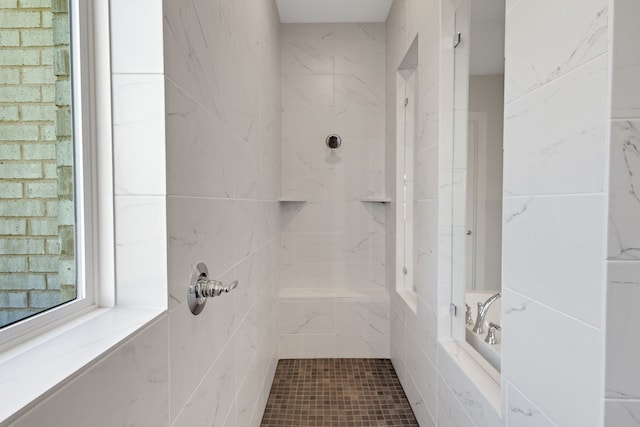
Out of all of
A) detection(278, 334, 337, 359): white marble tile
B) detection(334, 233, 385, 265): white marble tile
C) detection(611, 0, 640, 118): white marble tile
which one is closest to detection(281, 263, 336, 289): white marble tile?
detection(334, 233, 385, 265): white marble tile

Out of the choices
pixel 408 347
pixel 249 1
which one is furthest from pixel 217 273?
pixel 408 347

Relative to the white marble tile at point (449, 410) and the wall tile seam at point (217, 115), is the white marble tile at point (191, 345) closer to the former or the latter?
the wall tile seam at point (217, 115)

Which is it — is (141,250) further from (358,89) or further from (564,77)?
(358,89)

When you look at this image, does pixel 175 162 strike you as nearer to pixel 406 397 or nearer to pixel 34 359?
pixel 34 359

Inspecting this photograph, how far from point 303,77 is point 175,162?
7.91 feet

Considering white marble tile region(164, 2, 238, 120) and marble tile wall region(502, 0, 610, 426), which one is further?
white marble tile region(164, 2, 238, 120)

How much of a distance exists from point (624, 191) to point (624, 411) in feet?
1.39

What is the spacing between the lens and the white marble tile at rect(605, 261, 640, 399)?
0.67 m

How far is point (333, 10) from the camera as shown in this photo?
111 inches

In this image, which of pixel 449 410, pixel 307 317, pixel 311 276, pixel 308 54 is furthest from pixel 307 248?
pixel 449 410

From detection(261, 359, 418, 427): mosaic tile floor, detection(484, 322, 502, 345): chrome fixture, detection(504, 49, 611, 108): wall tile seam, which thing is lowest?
detection(261, 359, 418, 427): mosaic tile floor

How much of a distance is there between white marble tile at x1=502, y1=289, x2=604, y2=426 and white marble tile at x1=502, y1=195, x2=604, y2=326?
0.04 meters

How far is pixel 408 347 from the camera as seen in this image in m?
2.25

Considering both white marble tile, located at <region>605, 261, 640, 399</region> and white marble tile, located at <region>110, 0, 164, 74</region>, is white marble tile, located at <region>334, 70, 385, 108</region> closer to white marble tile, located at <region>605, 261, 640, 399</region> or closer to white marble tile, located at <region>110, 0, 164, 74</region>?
white marble tile, located at <region>110, 0, 164, 74</region>
